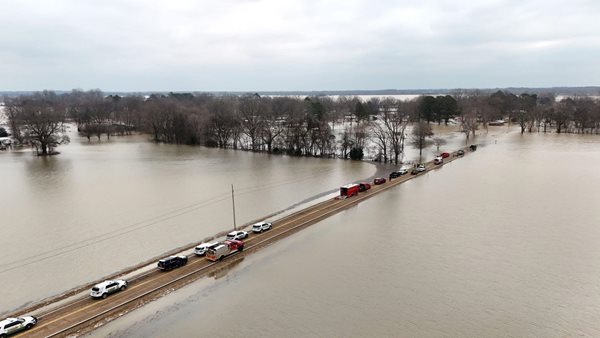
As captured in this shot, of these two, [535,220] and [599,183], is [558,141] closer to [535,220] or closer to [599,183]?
[599,183]

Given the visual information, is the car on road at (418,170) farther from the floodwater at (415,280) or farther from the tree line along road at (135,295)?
the tree line along road at (135,295)

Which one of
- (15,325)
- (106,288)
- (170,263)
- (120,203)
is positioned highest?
(120,203)

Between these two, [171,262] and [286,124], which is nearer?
[171,262]

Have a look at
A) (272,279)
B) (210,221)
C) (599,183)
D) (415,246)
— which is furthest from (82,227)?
(599,183)

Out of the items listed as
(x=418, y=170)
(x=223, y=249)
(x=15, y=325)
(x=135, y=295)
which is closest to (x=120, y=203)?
(x=223, y=249)

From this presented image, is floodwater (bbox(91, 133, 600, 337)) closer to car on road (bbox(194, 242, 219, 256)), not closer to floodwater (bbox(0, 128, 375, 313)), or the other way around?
car on road (bbox(194, 242, 219, 256))

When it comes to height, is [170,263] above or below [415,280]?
above

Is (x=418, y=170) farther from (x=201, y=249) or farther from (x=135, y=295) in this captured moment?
(x=135, y=295)

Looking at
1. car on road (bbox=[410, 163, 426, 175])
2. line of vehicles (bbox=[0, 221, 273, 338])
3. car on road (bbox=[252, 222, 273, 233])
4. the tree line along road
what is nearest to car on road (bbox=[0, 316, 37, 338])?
line of vehicles (bbox=[0, 221, 273, 338])
